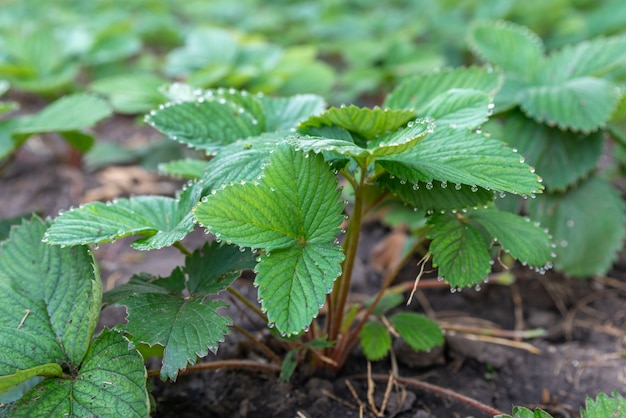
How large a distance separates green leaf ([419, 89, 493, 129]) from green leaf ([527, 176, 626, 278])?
0.59 metres

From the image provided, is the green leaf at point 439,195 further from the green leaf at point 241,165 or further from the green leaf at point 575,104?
the green leaf at point 575,104

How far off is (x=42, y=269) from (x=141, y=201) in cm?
22

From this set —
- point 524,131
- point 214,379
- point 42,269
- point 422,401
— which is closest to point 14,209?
point 42,269

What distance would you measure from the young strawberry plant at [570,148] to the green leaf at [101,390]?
972 millimetres

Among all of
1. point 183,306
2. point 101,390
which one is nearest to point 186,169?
point 183,306

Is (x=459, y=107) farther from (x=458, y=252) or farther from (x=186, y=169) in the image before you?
(x=186, y=169)

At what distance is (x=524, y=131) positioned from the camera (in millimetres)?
1519

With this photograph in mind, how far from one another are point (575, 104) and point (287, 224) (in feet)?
2.95

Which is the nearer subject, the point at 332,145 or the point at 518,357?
the point at 332,145

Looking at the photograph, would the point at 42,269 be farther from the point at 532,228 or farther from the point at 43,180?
the point at 43,180

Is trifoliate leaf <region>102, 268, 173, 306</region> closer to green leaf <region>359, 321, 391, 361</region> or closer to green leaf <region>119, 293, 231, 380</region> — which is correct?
green leaf <region>119, 293, 231, 380</region>

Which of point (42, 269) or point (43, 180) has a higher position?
point (42, 269)

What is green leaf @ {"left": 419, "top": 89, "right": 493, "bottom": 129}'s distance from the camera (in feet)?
3.31

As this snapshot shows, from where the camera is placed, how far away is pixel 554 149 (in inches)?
58.6
